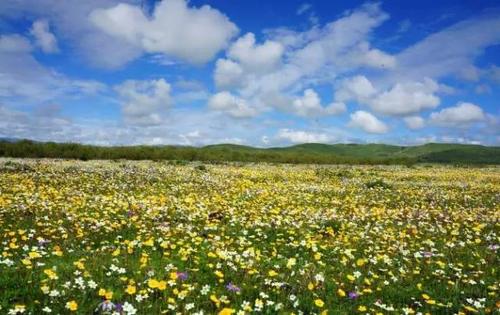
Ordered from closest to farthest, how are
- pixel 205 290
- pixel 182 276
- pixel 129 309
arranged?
1. pixel 129 309
2. pixel 205 290
3. pixel 182 276

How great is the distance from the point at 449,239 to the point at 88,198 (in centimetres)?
1123

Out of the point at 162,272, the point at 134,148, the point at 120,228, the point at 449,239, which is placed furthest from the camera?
the point at 134,148

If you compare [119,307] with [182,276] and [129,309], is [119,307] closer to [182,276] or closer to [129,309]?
[129,309]

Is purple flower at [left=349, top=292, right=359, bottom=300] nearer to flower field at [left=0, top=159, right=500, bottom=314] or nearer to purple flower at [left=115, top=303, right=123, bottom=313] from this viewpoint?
flower field at [left=0, top=159, right=500, bottom=314]

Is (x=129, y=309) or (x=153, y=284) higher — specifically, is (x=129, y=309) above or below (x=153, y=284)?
below

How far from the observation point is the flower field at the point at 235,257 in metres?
6.57

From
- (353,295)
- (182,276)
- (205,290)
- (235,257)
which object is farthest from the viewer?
(235,257)

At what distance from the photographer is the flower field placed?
6574mm

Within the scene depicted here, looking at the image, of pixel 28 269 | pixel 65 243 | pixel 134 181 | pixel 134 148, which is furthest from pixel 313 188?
pixel 134 148

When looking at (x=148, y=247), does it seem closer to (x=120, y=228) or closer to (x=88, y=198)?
(x=120, y=228)

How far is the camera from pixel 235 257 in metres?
8.87

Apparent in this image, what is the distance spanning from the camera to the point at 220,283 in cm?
756

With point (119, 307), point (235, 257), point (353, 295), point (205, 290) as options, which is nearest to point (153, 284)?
point (119, 307)

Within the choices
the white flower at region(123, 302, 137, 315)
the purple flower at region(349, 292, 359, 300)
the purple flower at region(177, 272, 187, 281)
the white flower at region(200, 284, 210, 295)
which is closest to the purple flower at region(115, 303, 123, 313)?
the white flower at region(123, 302, 137, 315)
